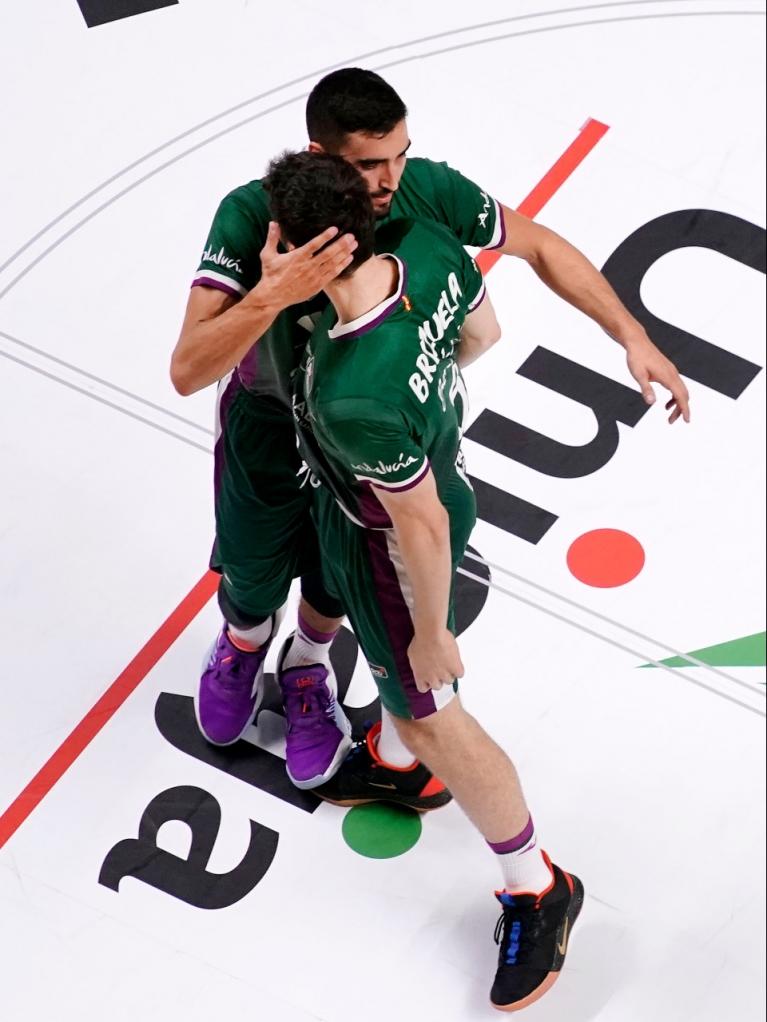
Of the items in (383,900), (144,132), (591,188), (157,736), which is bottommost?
(383,900)

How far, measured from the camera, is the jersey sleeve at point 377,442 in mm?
3107

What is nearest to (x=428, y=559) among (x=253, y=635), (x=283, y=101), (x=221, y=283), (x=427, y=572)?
(x=427, y=572)

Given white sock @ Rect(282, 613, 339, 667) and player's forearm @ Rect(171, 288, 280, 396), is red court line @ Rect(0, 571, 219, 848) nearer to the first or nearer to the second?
white sock @ Rect(282, 613, 339, 667)

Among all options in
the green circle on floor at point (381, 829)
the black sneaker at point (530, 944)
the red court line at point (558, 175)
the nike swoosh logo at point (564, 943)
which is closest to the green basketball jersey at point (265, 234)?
the green circle on floor at point (381, 829)

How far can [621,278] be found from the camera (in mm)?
5469

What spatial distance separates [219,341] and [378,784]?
145 centimetres

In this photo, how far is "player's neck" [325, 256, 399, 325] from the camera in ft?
10.2

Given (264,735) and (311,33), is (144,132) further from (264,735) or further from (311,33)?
(264,735)

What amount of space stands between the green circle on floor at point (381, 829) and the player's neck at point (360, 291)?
1.61 meters

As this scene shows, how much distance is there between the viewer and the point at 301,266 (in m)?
3.08

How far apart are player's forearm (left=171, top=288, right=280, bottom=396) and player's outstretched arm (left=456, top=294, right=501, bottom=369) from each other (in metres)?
0.50

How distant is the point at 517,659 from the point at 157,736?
1.04m

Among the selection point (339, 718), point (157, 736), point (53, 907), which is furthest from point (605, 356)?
point (53, 907)

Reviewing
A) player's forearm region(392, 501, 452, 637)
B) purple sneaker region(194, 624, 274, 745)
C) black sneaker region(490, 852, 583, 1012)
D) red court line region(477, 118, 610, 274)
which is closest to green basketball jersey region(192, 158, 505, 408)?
player's forearm region(392, 501, 452, 637)
